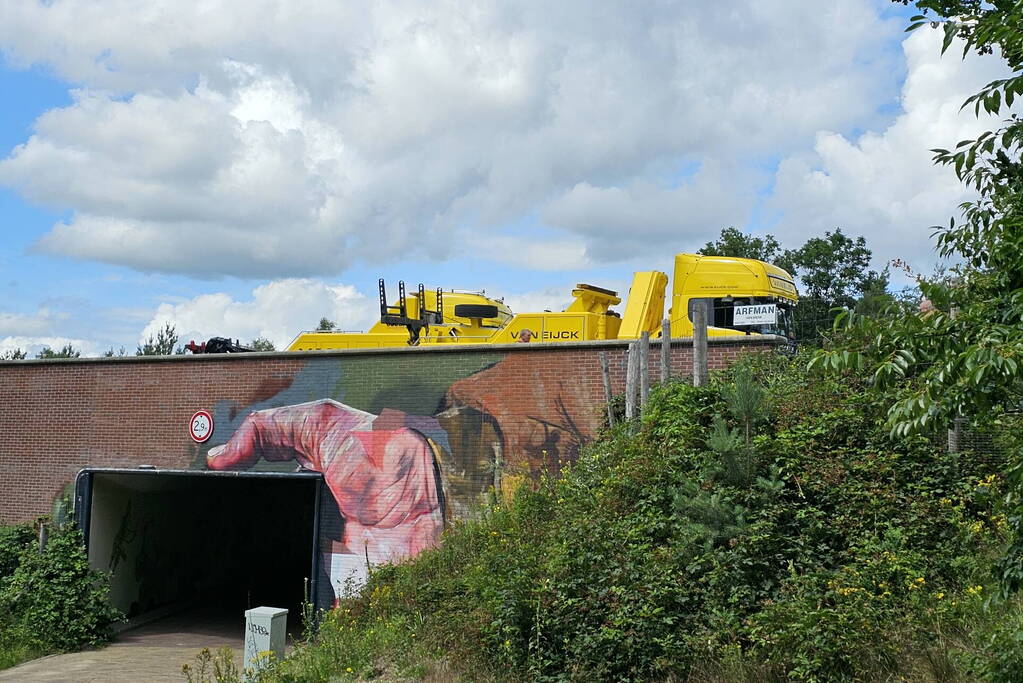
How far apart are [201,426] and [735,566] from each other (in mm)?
13216

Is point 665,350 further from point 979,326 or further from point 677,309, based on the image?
point 979,326

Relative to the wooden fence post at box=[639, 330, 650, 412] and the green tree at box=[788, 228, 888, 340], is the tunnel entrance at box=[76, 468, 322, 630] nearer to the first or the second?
the wooden fence post at box=[639, 330, 650, 412]

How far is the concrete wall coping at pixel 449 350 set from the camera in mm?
15234

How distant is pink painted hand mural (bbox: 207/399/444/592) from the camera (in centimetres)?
1753

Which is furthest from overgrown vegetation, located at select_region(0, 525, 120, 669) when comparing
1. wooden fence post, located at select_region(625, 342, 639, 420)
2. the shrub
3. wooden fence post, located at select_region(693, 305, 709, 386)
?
wooden fence post, located at select_region(693, 305, 709, 386)

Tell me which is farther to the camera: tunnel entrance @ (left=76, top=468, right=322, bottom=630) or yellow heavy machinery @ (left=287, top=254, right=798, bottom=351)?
tunnel entrance @ (left=76, top=468, right=322, bottom=630)

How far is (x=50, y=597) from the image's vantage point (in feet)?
65.3

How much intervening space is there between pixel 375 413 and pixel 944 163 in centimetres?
1313

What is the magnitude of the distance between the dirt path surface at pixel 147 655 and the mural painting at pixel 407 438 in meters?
3.25

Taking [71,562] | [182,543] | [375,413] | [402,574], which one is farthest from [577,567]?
[182,543]

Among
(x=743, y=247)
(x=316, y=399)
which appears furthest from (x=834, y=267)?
(x=316, y=399)

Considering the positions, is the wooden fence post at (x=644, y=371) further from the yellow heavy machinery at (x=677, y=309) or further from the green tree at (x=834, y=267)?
the green tree at (x=834, y=267)

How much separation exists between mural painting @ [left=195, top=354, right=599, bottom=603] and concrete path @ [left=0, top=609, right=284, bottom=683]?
327 centimetres

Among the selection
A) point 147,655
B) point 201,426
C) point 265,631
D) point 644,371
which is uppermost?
point 644,371
